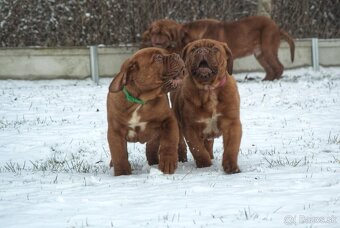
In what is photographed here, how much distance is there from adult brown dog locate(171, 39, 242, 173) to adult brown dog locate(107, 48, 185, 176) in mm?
270

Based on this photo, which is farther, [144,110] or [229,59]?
[229,59]

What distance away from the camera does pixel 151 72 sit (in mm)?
4914

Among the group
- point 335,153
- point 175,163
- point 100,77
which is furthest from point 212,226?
point 100,77

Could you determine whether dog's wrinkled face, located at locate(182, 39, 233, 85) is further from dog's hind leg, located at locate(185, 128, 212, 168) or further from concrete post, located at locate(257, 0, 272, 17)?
concrete post, located at locate(257, 0, 272, 17)

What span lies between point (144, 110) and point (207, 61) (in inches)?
26.2

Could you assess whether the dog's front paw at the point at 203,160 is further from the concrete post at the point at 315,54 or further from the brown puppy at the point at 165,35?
the concrete post at the point at 315,54

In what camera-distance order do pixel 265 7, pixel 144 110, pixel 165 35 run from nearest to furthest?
pixel 144 110 → pixel 165 35 → pixel 265 7

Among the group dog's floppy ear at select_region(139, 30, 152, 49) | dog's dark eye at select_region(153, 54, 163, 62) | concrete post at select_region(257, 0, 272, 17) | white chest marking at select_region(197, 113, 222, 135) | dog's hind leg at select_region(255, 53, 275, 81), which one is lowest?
dog's hind leg at select_region(255, 53, 275, 81)

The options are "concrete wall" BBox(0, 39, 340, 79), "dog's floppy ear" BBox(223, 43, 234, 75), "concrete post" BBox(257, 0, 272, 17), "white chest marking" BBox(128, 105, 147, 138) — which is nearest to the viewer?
"white chest marking" BBox(128, 105, 147, 138)

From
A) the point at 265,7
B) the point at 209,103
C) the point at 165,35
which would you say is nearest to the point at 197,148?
the point at 209,103

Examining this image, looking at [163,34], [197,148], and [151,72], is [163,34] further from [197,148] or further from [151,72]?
[151,72]

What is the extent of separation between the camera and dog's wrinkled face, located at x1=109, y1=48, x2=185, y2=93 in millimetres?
4797

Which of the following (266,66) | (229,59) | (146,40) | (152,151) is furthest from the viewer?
(266,66)

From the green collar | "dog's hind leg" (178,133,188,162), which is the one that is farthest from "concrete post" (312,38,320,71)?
the green collar
